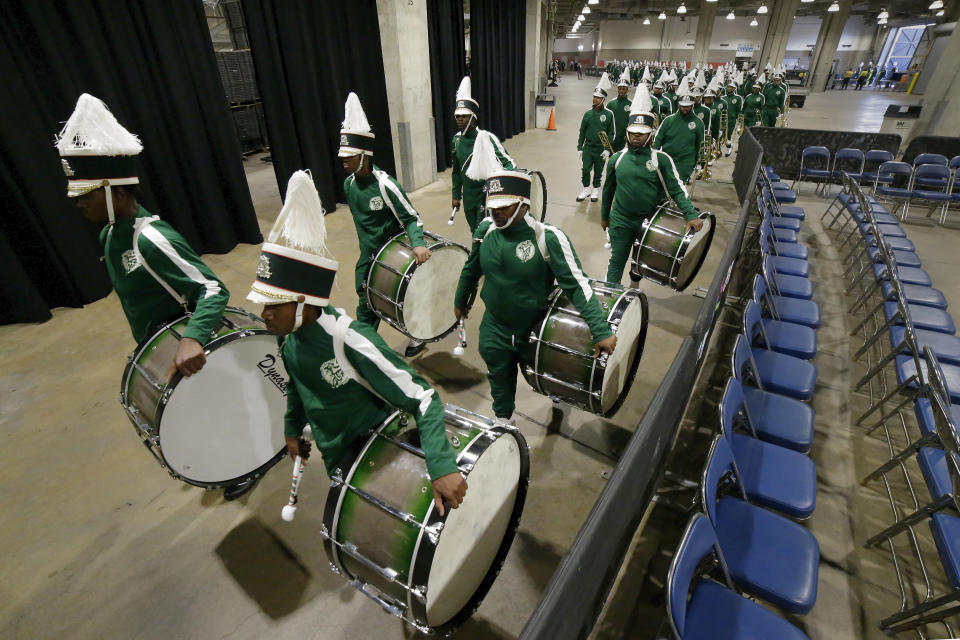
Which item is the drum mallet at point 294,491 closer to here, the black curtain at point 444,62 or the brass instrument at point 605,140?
A: the brass instrument at point 605,140

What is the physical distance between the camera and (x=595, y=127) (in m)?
7.99

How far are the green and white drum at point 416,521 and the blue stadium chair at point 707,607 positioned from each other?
0.79 meters

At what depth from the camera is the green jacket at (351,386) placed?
1.84 meters

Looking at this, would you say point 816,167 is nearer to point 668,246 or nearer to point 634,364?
point 668,246

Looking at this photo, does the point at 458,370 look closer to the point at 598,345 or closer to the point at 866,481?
the point at 598,345

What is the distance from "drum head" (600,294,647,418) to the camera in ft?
9.37

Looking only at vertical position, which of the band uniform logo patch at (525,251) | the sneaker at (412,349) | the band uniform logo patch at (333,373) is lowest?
the sneaker at (412,349)

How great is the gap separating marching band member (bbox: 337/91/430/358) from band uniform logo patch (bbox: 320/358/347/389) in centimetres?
181

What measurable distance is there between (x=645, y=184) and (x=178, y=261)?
157 inches

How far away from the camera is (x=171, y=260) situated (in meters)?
2.46

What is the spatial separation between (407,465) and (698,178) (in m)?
10.4

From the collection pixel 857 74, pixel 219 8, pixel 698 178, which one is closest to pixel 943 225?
pixel 698 178

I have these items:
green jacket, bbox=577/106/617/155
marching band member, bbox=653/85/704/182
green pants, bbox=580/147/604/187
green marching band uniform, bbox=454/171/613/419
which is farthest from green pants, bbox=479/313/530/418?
green pants, bbox=580/147/604/187

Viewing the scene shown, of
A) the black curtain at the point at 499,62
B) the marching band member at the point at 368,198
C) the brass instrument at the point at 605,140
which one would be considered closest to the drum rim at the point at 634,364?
the marching band member at the point at 368,198
